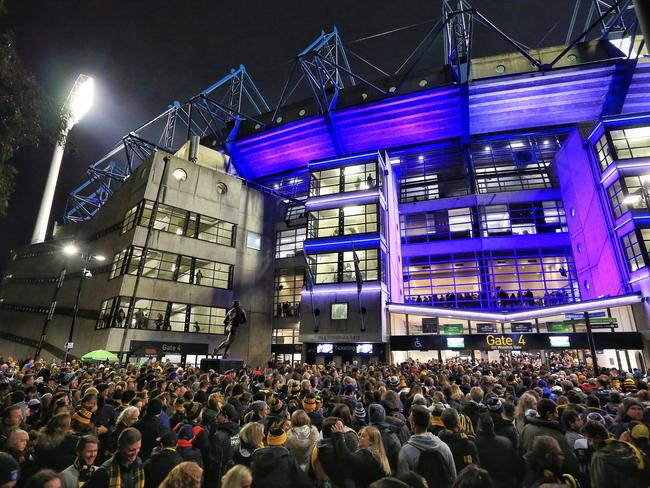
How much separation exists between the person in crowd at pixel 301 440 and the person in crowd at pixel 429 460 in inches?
48.8

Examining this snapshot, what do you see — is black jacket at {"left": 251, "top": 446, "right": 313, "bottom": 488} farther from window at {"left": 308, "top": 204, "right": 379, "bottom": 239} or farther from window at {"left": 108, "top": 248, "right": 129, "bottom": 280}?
window at {"left": 108, "top": 248, "right": 129, "bottom": 280}

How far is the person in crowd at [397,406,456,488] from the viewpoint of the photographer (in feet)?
13.9

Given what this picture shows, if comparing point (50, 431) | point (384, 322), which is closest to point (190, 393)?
point (50, 431)

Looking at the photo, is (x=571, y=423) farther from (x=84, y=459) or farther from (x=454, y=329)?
(x=454, y=329)

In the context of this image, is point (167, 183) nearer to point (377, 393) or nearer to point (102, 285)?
point (102, 285)

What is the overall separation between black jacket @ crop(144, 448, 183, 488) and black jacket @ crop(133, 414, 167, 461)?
1390 millimetres

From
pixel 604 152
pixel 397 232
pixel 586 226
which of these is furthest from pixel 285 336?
pixel 604 152

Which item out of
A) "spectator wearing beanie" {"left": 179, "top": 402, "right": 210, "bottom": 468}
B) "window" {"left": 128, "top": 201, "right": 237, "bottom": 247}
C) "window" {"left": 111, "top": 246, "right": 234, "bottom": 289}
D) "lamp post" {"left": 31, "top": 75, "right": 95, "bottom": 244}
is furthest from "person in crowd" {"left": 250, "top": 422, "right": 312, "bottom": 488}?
"lamp post" {"left": 31, "top": 75, "right": 95, "bottom": 244}

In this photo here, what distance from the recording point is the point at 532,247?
39.5 metres

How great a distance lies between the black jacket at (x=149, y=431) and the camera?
5.53 meters

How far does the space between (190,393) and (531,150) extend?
47.7 meters

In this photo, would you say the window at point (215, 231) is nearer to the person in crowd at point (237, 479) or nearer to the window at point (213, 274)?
the window at point (213, 274)

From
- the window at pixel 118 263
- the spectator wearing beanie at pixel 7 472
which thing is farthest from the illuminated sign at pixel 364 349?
the spectator wearing beanie at pixel 7 472

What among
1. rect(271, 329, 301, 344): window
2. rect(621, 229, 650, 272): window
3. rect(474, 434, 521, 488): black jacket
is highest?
rect(621, 229, 650, 272): window
